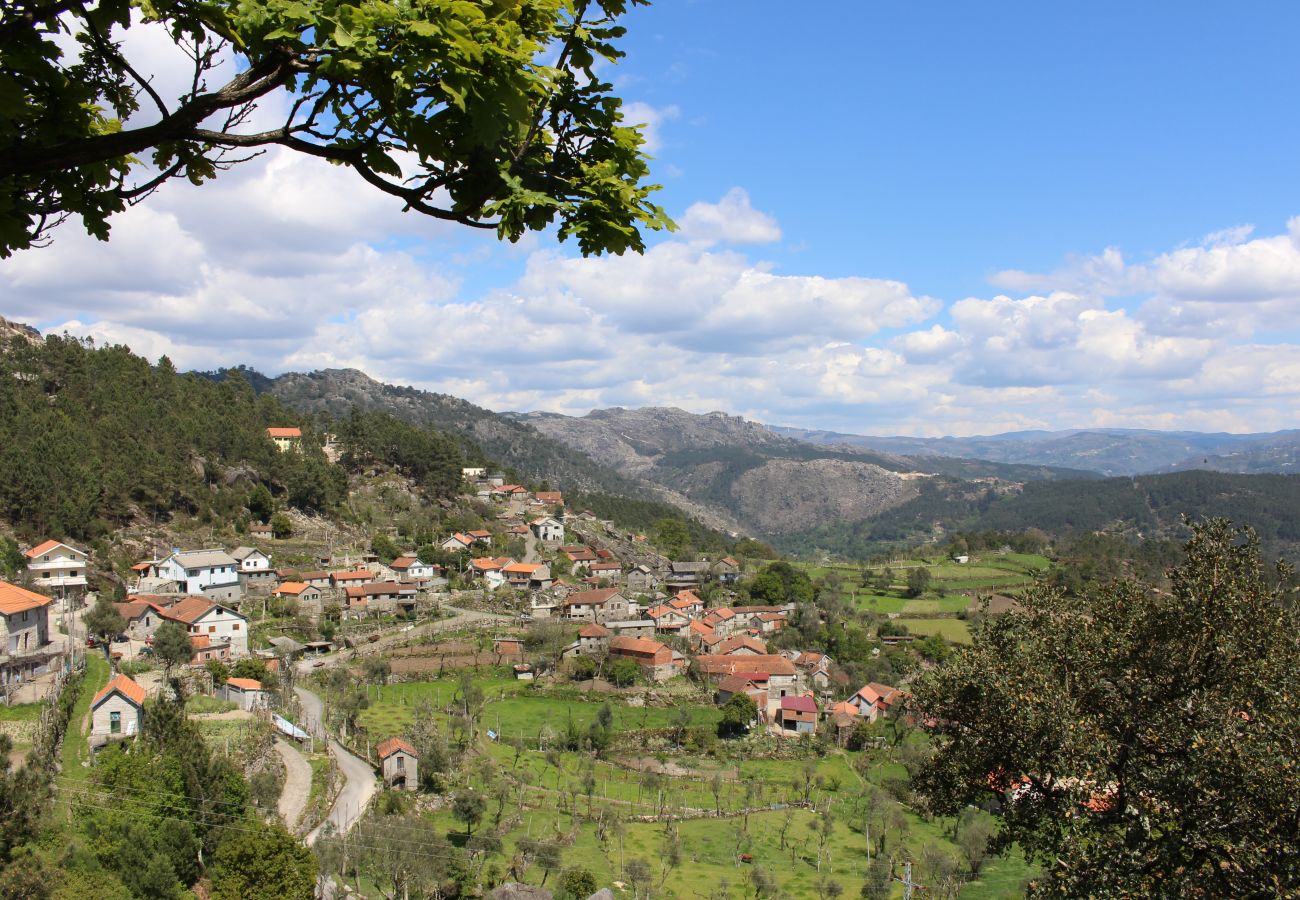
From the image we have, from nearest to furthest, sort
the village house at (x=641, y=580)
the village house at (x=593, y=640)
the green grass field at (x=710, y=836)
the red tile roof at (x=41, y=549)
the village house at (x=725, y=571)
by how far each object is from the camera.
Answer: the green grass field at (x=710, y=836) → the red tile roof at (x=41, y=549) → the village house at (x=593, y=640) → the village house at (x=641, y=580) → the village house at (x=725, y=571)

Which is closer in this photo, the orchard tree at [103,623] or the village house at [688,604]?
the orchard tree at [103,623]

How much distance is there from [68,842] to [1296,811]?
20.3 meters

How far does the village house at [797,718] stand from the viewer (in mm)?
45969

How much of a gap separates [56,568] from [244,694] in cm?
1501

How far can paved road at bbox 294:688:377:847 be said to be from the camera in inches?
964

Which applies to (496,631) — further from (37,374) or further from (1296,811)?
(1296,811)

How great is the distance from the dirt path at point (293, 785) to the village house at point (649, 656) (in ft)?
78.9

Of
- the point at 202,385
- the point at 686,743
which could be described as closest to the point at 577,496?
the point at 202,385

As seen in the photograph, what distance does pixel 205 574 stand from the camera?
48.2 meters

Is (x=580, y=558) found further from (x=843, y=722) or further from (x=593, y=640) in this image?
(x=843, y=722)

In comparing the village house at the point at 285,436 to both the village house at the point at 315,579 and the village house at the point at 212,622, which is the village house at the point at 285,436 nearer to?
the village house at the point at 315,579

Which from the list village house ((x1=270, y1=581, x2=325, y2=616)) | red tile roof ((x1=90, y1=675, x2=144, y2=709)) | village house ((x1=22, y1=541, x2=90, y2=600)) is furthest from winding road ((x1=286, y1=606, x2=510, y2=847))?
village house ((x1=22, y1=541, x2=90, y2=600))

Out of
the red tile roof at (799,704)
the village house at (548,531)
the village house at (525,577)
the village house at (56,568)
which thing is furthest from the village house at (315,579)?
the red tile roof at (799,704)

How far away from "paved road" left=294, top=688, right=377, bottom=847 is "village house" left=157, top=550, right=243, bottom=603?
596 inches
